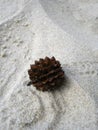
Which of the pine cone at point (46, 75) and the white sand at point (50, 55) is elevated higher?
the pine cone at point (46, 75)

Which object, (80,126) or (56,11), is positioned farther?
(56,11)

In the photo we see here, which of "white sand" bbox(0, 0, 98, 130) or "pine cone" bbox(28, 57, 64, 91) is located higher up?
"pine cone" bbox(28, 57, 64, 91)

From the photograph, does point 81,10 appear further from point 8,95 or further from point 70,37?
point 8,95

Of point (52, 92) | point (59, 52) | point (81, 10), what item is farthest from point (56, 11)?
point (52, 92)
